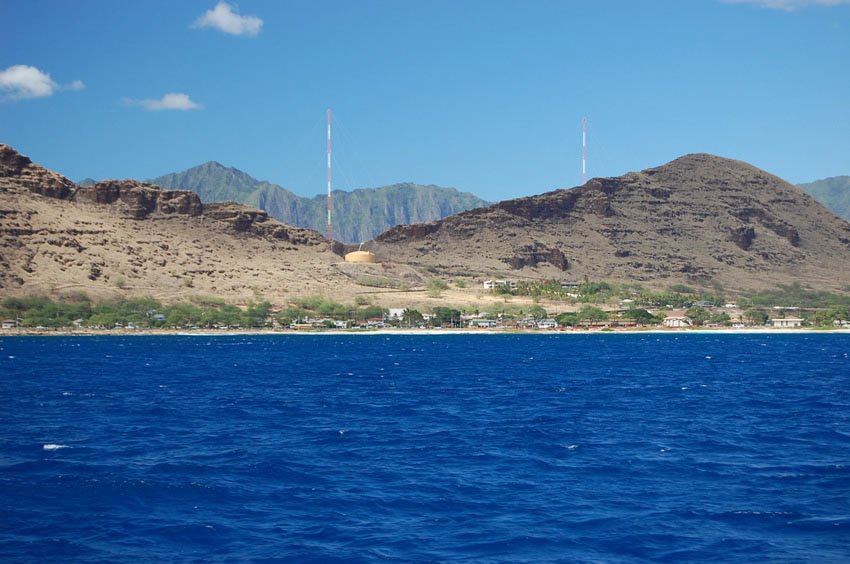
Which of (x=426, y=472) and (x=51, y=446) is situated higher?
(x=51, y=446)

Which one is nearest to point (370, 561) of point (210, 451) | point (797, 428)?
point (210, 451)

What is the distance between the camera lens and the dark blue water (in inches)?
1194

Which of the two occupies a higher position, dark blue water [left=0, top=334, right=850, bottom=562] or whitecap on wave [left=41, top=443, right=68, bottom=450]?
whitecap on wave [left=41, top=443, right=68, bottom=450]

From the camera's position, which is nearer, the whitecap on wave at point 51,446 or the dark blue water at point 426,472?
the dark blue water at point 426,472

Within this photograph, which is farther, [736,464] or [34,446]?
[34,446]

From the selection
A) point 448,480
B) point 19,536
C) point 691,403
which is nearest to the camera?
point 19,536

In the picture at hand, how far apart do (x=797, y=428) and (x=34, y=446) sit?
3904 centimetres

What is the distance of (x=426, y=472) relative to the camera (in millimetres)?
41562

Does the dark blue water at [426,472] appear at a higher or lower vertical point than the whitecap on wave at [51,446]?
lower

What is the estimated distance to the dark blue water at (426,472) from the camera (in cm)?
3033

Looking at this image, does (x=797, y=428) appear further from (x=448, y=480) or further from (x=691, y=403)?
(x=448, y=480)

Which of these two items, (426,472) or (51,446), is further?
(51,446)

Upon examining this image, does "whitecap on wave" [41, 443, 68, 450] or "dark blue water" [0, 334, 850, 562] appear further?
"whitecap on wave" [41, 443, 68, 450]

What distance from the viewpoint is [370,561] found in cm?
2853
